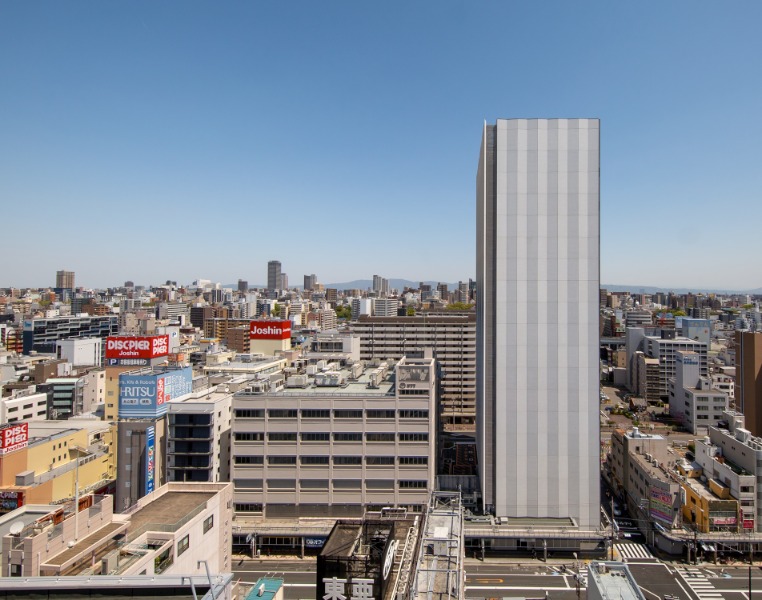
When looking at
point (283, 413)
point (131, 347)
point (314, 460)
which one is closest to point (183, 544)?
point (283, 413)

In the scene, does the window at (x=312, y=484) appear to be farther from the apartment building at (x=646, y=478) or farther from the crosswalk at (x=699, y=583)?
the crosswalk at (x=699, y=583)

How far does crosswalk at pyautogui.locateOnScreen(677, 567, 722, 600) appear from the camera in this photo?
1311 inches

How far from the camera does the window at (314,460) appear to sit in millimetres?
42656

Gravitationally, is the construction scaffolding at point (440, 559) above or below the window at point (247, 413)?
below

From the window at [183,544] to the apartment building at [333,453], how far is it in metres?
20.3

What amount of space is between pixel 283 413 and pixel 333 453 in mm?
5045

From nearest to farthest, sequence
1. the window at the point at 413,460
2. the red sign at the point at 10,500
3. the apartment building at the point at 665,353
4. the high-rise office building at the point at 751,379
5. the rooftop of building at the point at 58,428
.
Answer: the red sign at the point at 10,500 < the window at the point at 413,460 < the rooftop of building at the point at 58,428 < the high-rise office building at the point at 751,379 < the apartment building at the point at 665,353

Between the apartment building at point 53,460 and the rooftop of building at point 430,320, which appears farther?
the rooftop of building at point 430,320

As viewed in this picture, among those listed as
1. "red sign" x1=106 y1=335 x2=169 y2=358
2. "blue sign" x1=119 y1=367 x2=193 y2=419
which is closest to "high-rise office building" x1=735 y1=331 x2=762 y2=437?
"blue sign" x1=119 y1=367 x2=193 y2=419

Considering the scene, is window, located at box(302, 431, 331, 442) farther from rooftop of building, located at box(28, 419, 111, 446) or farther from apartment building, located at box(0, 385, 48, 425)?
apartment building, located at box(0, 385, 48, 425)

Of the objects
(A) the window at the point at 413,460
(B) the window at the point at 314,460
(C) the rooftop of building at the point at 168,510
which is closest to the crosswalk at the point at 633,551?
(A) the window at the point at 413,460

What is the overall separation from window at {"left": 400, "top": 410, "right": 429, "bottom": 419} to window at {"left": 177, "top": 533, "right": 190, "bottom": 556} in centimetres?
2244

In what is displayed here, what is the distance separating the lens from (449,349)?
91.3 m

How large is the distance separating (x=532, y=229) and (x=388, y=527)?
28.7m
